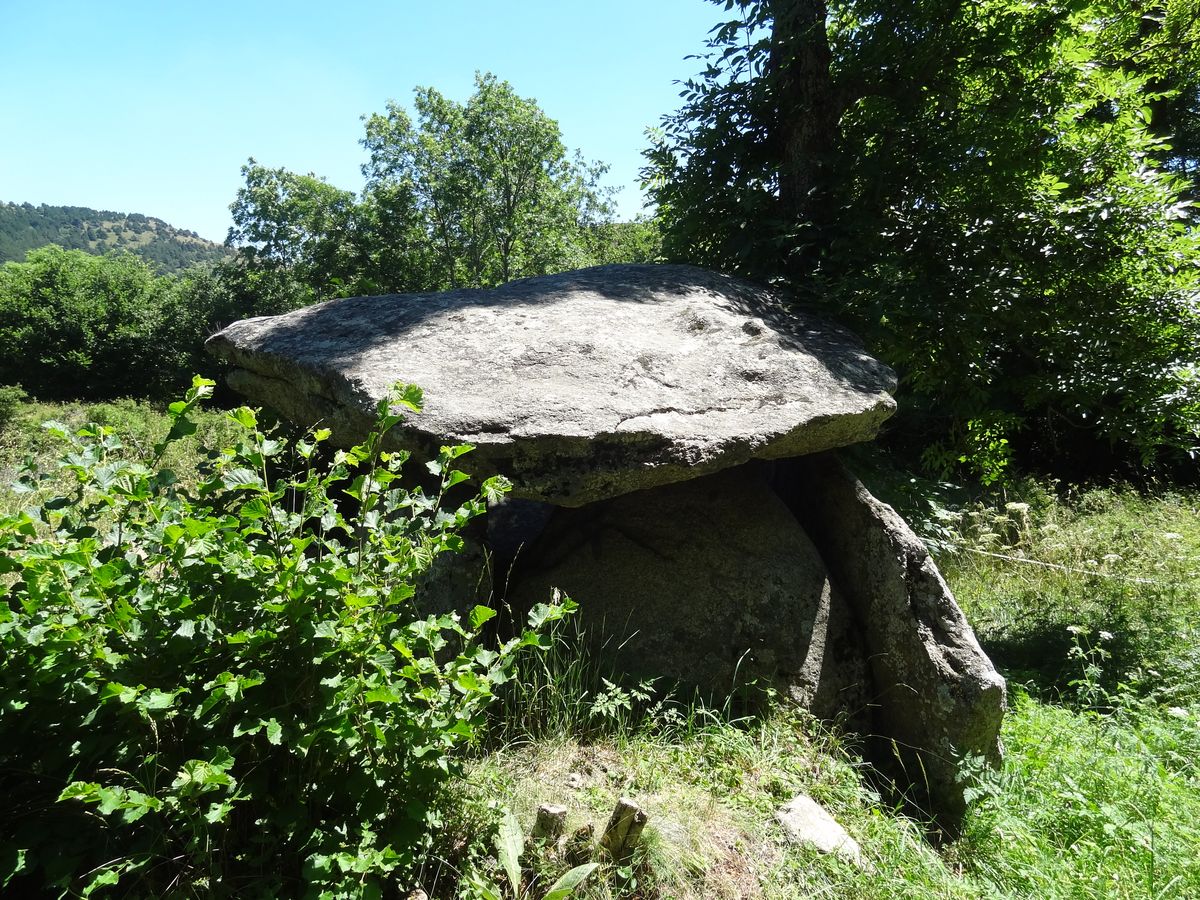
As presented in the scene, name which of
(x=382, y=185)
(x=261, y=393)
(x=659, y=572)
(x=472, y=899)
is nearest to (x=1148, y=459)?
(x=659, y=572)

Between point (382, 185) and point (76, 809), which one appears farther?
point (382, 185)

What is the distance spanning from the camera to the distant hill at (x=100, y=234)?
11831 cm

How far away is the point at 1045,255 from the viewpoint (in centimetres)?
521

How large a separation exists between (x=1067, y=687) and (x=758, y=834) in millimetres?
2957

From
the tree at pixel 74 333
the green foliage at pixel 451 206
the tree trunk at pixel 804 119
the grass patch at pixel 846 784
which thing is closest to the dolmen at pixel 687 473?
the grass patch at pixel 846 784

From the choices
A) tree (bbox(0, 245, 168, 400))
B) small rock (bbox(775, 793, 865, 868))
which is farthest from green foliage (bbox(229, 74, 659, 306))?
small rock (bbox(775, 793, 865, 868))

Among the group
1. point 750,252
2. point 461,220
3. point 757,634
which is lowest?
point 757,634

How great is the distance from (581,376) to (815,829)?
2225mm

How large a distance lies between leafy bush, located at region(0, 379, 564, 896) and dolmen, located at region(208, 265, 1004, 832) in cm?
133

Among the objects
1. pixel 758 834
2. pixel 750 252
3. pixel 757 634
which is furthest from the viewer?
pixel 750 252

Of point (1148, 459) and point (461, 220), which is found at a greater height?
point (461, 220)

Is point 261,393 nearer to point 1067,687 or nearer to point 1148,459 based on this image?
point 1067,687

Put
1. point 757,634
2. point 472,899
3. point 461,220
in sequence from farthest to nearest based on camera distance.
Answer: point 461,220 < point 757,634 < point 472,899

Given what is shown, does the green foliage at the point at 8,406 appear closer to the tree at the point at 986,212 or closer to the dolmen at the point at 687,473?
the dolmen at the point at 687,473
